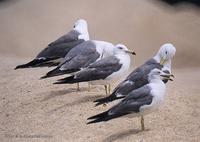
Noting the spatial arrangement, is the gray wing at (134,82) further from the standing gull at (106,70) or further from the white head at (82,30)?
the white head at (82,30)

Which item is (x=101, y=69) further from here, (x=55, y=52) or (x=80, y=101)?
(x=55, y=52)

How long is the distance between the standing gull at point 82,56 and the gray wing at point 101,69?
11.1 inches

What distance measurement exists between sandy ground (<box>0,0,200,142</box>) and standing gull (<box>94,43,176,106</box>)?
32 centimetres

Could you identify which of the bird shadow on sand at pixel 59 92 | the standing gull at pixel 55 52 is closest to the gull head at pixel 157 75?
the bird shadow on sand at pixel 59 92

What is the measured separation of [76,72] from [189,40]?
5.34 metres

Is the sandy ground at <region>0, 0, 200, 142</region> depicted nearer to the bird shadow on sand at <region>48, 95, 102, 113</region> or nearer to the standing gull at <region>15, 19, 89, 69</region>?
the bird shadow on sand at <region>48, 95, 102, 113</region>

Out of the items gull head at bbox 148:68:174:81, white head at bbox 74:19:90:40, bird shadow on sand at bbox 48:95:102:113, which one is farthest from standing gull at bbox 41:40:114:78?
gull head at bbox 148:68:174:81

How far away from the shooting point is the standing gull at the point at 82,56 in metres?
7.26

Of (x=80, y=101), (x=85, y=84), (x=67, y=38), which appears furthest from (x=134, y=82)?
(x=67, y=38)

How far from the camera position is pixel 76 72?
7.26 metres

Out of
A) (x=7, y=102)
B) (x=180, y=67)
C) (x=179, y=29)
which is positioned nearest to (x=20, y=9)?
(x=179, y=29)

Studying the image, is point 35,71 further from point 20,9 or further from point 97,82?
point 20,9

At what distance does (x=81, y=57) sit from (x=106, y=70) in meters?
0.57

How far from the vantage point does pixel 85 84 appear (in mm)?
8047
